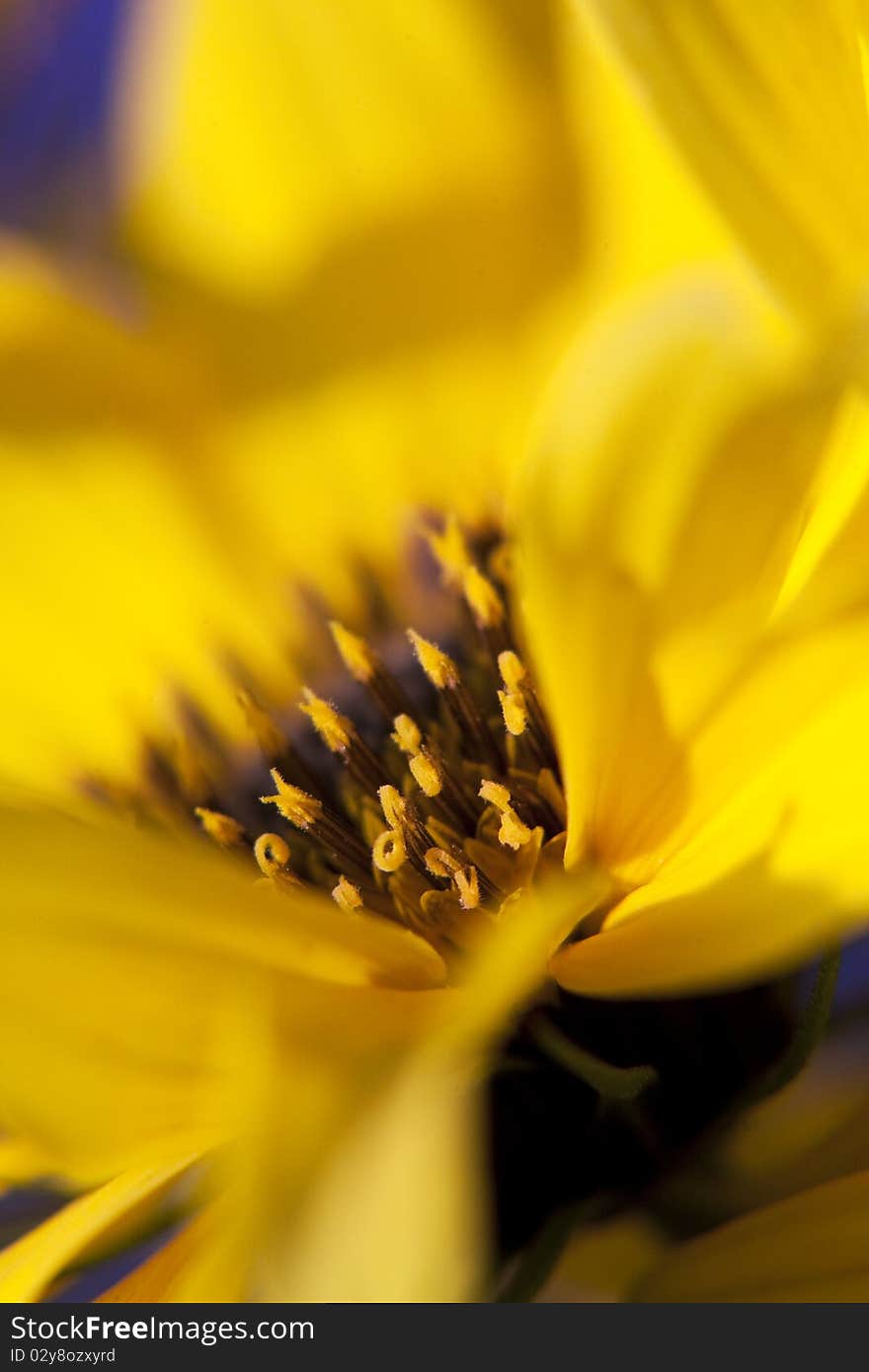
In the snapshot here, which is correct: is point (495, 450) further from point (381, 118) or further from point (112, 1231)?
point (112, 1231)

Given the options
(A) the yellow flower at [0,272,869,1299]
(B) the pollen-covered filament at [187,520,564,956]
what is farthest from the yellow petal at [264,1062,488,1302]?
(B) the pollen-covered filament at [187,520,564,956]

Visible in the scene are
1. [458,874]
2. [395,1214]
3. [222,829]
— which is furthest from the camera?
[222,829]

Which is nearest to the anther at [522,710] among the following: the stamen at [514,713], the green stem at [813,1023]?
the stamen at [514,713]

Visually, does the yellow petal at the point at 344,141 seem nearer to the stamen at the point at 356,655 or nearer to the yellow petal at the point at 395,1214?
the stamen at the point at 356,655

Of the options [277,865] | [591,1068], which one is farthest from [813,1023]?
[277,865]

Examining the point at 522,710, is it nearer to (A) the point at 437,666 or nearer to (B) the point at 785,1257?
(A) the point at 437,666

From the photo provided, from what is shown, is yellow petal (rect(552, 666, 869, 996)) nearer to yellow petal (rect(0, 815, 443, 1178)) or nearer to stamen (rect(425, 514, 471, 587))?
yellow petal (rect(0, 815, 443, 1178))
